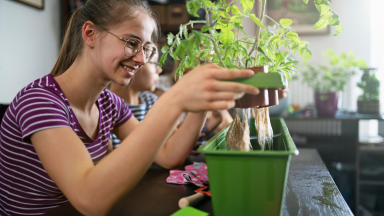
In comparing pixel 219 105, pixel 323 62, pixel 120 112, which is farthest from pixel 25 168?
pixel 323 62

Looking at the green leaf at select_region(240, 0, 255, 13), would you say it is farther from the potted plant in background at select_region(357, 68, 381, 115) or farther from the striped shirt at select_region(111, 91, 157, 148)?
the potted plant in background at select_region(357, 68, 381, 115)

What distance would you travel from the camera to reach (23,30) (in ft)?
6.97

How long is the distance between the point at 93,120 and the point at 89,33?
0.29 m

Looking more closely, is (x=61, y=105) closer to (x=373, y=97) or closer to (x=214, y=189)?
(x=214, y=189)

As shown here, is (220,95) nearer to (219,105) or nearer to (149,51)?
(219,105)

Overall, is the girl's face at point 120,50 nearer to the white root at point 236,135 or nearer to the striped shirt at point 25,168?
the striped shirt at point 25,168

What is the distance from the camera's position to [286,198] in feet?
2.12

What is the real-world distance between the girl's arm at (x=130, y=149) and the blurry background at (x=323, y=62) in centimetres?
125

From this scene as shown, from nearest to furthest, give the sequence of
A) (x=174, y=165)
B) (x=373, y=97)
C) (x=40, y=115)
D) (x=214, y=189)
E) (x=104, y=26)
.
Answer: (x=214, y=189), (x=40, y=115), (x=104, y=26), (x=174, y=165), (x=373, y=97)

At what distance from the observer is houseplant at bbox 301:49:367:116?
7.38ft

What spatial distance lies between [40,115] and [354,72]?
226 cm

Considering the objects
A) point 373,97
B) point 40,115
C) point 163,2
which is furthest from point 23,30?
point 373,97

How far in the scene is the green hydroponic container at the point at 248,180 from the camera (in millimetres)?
480

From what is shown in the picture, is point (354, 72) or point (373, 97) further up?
point (354, 72)
